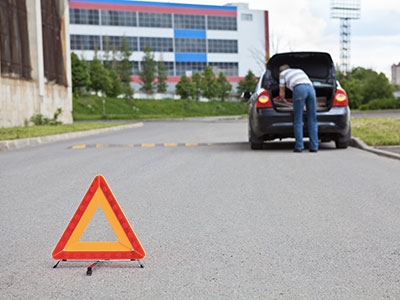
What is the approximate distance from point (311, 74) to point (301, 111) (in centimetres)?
161

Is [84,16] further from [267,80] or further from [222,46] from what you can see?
[267,80]

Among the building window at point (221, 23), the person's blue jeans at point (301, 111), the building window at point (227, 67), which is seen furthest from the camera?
the building window at point (227, 67)

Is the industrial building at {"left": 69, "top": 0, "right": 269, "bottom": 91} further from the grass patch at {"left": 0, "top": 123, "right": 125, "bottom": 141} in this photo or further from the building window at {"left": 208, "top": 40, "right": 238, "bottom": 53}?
the grass patch at {"left": 0, "top": 123, "right": 125, "bottom": 141}

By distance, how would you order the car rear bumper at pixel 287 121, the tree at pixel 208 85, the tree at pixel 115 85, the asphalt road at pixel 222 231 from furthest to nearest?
the tree at pixel 208 85
the tree at pixel 115 85
the car rear bumper at pixel 287 121
the asphalt road at pixel 222 231

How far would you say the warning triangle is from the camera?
3730 mm

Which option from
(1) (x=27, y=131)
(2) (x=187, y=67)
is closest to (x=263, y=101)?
(1) (x=27, y=131)

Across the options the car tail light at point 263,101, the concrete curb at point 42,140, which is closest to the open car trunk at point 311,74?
the car tail light at point 263,101

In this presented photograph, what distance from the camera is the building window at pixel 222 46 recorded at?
8225 centimetres

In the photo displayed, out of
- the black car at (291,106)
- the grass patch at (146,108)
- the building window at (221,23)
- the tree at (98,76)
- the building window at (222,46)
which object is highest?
the building window at (221,23)

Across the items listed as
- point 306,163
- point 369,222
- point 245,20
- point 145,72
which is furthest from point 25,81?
point 245,20

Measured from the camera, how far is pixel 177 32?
7956 cm

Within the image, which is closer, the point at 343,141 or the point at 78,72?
the point at 343,141

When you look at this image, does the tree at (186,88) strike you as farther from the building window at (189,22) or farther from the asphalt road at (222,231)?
the asphalt road at (222,231)

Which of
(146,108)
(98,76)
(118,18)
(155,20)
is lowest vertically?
(146,108)
